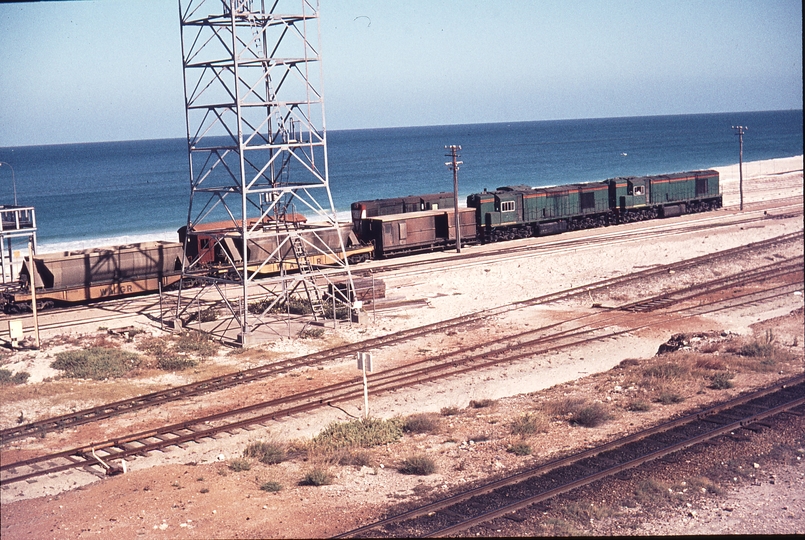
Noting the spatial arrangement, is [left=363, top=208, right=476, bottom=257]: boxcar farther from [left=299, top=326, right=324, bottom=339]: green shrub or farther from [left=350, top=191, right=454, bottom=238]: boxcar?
[left=299, top=326, right=324, bottom=339]: green shrub

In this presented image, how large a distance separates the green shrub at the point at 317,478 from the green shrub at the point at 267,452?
1.35 m

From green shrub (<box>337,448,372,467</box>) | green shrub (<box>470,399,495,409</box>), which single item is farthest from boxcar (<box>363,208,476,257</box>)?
green shrub (<box>337,448,372,467</box>)

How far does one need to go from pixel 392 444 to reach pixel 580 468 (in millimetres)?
4416

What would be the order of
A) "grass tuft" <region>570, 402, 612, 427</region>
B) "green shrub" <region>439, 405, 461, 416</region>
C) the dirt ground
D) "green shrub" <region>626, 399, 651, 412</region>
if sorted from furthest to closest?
"green shrub" <region>439, 405, 461, 416</region> < "green shrub" <region>626, 399, 651, 412</region> < "grass tuft" <region>570, 402, 612, 427</region> < the dirt ground

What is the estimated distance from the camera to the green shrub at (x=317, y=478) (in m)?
15.5

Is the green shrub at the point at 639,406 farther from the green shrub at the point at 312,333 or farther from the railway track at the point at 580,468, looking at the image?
the green shrub at the point at 312,333

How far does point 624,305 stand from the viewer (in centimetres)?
3262

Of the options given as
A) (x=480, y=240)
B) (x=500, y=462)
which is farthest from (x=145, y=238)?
(x=500, y=462)

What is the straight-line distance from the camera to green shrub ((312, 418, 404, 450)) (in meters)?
17.8

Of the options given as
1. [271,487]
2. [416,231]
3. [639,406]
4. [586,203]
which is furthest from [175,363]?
[586,203]

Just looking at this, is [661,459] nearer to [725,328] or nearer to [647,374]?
[647,374]

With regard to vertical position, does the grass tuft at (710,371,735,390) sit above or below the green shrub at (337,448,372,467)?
above

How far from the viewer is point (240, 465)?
16.6 meters

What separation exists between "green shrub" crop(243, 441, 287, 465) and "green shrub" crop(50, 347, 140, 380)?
30.6 feet
